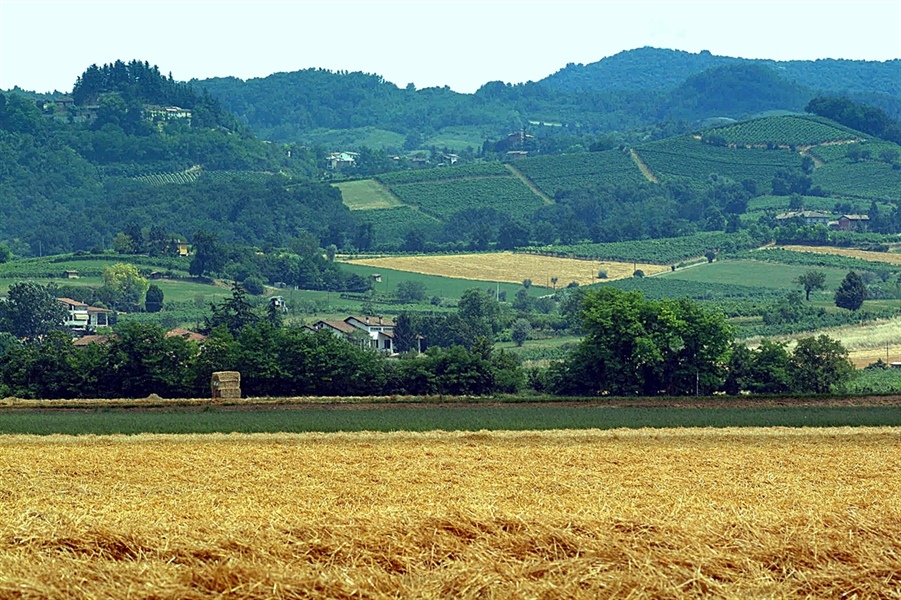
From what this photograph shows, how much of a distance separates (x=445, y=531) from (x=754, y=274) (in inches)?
5023

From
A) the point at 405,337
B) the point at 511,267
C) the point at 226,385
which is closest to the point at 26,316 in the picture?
the point at 405,337

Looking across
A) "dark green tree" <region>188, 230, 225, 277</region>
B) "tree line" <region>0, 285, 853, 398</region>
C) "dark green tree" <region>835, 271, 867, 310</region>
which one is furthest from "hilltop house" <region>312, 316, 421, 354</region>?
"dark green tree" <region>188, 230, 225, 277</region>

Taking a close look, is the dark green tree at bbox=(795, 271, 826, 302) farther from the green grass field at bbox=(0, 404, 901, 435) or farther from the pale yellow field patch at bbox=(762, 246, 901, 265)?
the green grass field at bbox=(0, 404, 901, 435)

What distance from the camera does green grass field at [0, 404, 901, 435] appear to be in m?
40.6

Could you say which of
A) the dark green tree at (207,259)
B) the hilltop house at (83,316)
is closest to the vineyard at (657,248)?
the dark green tree at (207,259)

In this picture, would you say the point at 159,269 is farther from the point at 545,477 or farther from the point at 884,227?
the point at 545,477

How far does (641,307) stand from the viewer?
6084 centimetres

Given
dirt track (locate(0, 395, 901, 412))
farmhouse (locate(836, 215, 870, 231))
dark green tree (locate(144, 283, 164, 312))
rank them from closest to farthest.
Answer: dirt track (locate(0, 395, 901, 412))
dark green tree (locate(144, 283, 164, 312))
farmhouse (locate(836, 215, 870, 231))

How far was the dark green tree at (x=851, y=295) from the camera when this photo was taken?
347 feet

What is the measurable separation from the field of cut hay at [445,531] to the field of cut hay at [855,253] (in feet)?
412

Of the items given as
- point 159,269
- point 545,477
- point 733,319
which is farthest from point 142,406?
point 159,269

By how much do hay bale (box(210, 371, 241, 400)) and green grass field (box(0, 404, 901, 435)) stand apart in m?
4.56

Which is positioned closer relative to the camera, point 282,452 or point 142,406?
point 282,452

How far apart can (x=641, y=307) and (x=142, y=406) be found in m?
23.0
